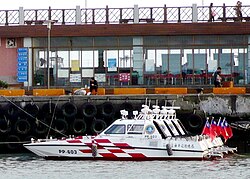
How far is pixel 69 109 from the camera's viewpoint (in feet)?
145

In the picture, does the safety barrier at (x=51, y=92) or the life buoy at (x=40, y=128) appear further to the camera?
the safety barrier at (x=51, y=92)

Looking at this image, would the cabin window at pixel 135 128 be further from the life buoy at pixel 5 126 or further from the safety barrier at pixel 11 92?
the safety barrier at pixel 11 92

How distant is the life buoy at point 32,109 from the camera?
44.2 m

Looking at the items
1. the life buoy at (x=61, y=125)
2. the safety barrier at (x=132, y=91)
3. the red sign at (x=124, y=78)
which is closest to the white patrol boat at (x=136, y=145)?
the life buoy at (x=61, y=125)

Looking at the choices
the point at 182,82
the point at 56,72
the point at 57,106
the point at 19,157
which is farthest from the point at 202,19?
the point at 19,157

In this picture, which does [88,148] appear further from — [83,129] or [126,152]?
[83,129]

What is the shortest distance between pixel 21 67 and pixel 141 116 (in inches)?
622

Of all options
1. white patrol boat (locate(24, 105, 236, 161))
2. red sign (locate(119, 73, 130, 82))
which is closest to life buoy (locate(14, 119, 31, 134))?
white patrol boat (locate(24, 105, 236, 161))

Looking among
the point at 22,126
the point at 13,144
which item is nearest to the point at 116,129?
the point at 22,126

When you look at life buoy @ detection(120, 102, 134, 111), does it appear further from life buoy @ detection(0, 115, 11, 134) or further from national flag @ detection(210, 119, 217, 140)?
life buoy @ detection(0, 115, 11, 134)

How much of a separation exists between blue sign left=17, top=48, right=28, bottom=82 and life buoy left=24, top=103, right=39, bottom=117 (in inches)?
327

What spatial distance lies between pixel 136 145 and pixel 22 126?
8350mm

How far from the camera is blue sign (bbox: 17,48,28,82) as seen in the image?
52.7 meters

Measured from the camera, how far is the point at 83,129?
43.4 meters
